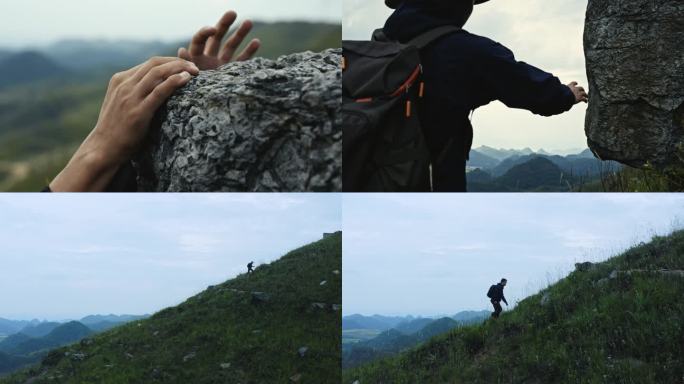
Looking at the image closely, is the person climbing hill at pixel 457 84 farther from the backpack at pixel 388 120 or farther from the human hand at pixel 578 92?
the human hand at pixel 578 92

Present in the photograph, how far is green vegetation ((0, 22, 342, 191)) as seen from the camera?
12.1ft

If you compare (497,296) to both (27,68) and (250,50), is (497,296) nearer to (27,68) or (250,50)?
(250,50)

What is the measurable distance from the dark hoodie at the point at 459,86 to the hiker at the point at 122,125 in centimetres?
100

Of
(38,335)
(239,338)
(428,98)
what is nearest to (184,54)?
(428,98)

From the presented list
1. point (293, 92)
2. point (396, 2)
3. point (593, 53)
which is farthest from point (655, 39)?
point (293, 92)

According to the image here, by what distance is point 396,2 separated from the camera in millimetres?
3840

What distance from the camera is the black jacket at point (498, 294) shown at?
13.8 ft

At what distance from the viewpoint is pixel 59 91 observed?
12.8ft

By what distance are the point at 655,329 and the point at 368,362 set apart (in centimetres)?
164

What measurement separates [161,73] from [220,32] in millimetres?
404

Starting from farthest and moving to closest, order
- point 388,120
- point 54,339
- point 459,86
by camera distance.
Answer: point 54,339 → point 459,86 → point 388,120

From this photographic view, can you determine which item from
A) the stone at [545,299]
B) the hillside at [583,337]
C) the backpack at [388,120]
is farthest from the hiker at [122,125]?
the stone at [545,299]

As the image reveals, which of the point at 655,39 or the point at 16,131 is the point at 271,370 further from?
the point at 655,39

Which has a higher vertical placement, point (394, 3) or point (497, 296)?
point (394, 3)
